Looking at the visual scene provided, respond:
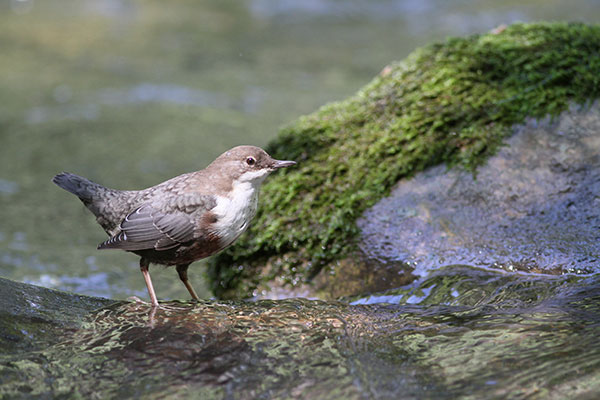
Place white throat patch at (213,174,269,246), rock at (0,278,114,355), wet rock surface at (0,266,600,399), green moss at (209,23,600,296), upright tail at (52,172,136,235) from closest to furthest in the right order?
wet rock surface at (0,266,600,399) < rock at (0,278,114,355) < white throat patch at (213,174,269,246) < upright tail at (52,172,136,235) < green moss at (209,23,600,296)

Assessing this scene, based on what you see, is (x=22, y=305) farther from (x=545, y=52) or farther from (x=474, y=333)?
(x=545, y=52)

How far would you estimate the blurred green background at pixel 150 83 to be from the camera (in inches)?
239

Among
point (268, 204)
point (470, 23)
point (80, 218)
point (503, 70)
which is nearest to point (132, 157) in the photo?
point (80, 218)

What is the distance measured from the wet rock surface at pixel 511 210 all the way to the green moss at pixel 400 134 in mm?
116

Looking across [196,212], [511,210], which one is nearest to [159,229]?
[196,212]

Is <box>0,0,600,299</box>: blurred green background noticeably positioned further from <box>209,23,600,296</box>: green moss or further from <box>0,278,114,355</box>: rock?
<box>0,278,114,355</box>: rock

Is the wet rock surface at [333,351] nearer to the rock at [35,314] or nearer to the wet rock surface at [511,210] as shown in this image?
the rock at [35,314]

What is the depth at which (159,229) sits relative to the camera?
141 inches

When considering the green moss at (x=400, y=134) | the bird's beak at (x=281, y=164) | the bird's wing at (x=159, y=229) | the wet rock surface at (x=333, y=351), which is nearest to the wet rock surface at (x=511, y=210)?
the green moss at (x=400, y=134)

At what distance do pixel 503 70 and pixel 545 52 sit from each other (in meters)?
0.31

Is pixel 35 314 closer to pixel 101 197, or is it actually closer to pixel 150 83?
pixel 101 197

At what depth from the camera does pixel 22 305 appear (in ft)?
9.67

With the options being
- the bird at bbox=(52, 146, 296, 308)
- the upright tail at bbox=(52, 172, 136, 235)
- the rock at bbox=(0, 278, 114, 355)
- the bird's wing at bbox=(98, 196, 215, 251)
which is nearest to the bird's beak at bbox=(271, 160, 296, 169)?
the bird at bbox=(52, 146, 296, 308)

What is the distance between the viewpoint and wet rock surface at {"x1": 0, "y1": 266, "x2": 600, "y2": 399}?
2320 millimetres
